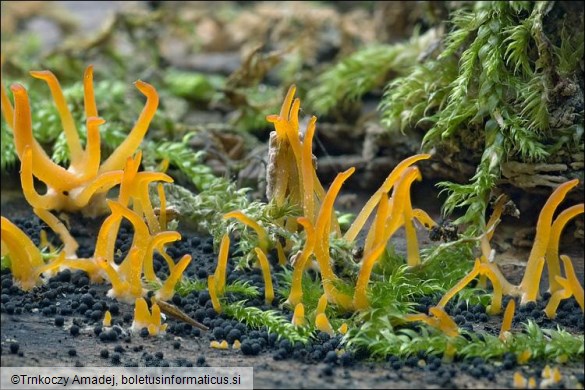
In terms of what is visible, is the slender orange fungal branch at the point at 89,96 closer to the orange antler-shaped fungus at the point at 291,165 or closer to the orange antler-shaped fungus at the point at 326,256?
the orange antler-shaped fungus at the point at 291,165

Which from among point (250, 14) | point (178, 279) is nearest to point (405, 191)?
point (178, 279)

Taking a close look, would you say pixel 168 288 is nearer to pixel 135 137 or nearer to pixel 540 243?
pixel 135 137

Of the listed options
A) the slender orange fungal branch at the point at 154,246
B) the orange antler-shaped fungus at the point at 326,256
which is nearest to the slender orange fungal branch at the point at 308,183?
the orange antler-shaped fungus at the point at 326,256

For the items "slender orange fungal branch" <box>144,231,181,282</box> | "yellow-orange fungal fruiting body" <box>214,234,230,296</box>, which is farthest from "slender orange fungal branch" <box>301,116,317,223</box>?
"slender orange fungal branch" <box>144,231,181,282</box>

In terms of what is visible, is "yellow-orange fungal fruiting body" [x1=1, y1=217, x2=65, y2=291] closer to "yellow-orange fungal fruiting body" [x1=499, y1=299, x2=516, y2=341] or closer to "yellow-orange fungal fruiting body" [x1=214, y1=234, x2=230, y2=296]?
"yellow-orange fungal fruiting body" [x1=214, y1=234, x2=230, y2=296]

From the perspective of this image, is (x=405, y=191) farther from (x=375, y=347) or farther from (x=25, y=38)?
(x=25, y=38)
